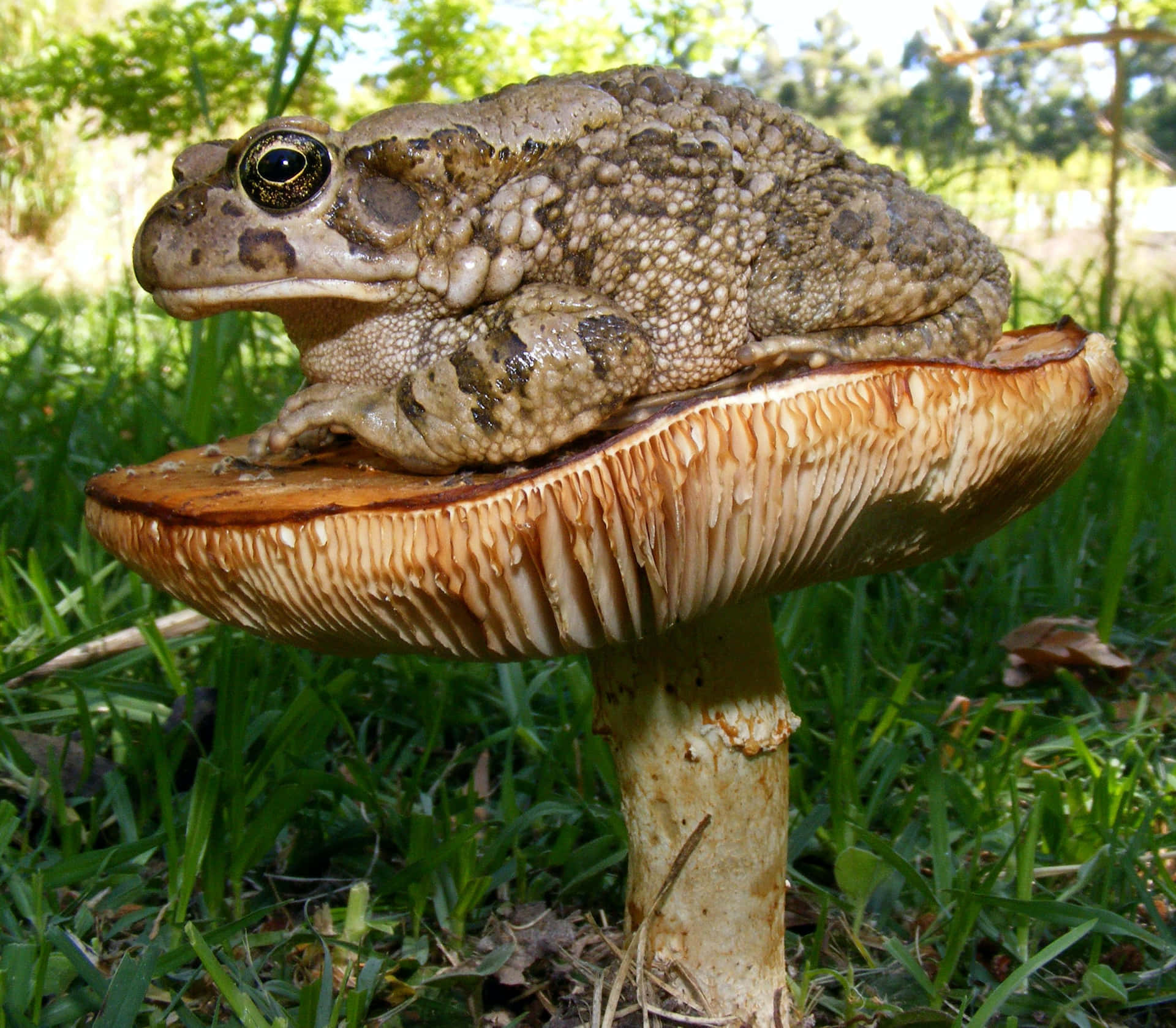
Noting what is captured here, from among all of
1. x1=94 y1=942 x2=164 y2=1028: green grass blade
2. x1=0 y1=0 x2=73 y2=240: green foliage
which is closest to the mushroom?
x1=94 y1=942 x2=164 y2=1028: green grass blade

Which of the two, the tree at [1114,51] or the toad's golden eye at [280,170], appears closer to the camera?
the toad's golden eye at [280,170]

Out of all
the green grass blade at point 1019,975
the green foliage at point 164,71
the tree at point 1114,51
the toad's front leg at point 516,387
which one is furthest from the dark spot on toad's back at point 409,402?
the green foliage at point 164,71

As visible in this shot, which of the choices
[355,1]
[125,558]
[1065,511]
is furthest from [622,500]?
[355,1]

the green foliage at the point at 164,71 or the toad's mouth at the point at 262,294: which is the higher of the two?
the green foliage at the point at 164,71

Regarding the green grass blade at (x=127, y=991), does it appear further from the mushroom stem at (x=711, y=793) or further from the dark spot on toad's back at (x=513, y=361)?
the dark spot on toad's back at (x=513, y=361)

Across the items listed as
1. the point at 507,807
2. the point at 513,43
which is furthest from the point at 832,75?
the point at 507,807

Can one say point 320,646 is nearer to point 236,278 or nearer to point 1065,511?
point 236,278

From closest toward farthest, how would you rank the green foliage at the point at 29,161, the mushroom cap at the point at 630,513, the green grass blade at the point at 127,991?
the mushroom cap at the point at 630,513, the green grass blade at the point at 127,991, the green foliage at the point at 29,161
